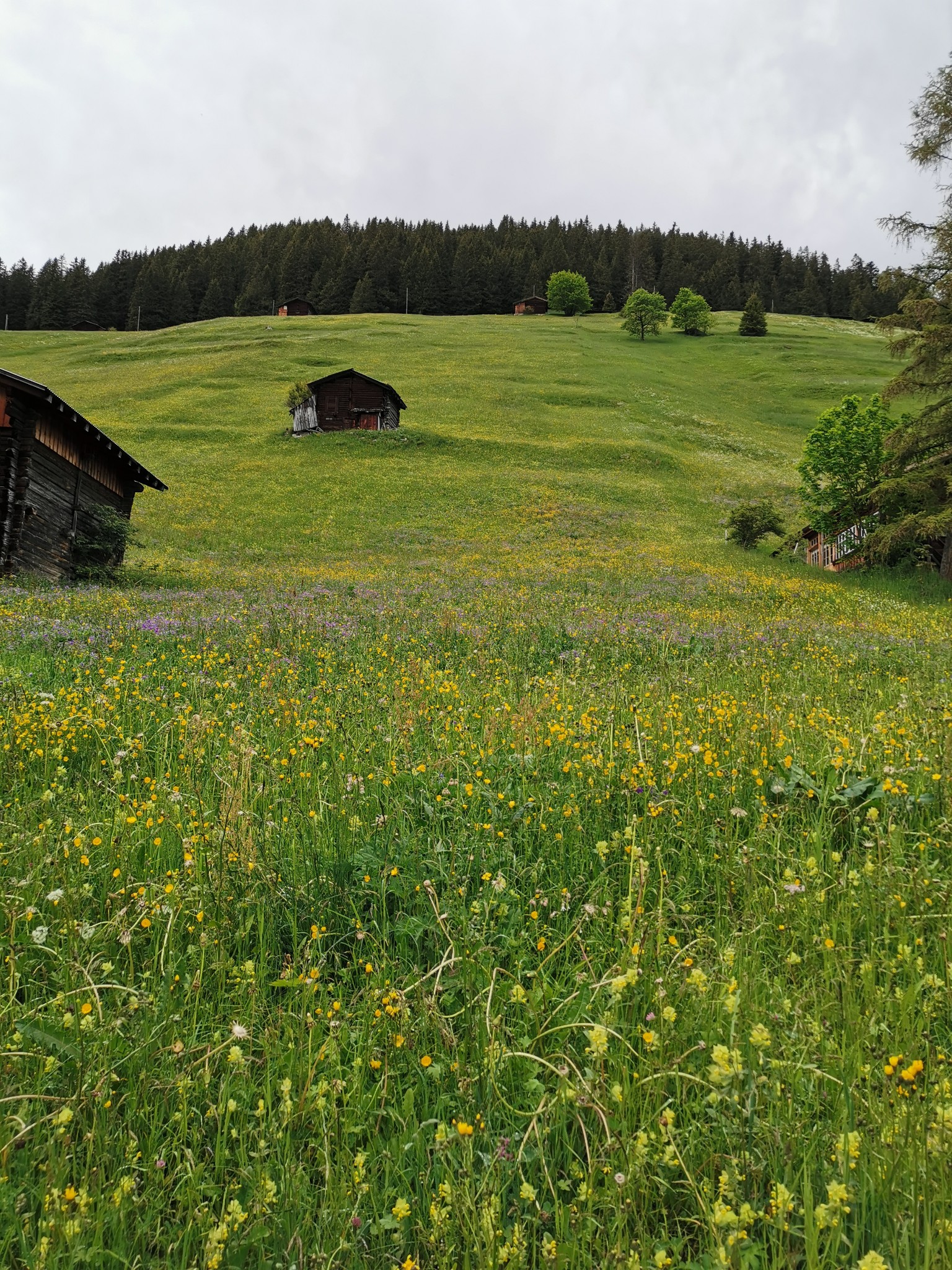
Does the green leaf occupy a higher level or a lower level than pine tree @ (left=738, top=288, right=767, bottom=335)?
lower

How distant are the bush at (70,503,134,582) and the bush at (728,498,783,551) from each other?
26.4m

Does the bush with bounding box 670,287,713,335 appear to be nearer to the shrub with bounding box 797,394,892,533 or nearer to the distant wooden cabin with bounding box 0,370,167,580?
the shrub with bounding box 797,394,892,533

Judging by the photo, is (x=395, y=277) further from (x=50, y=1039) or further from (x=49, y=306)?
(x=50, y=1039)

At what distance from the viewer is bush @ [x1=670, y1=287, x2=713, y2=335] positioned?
347ft

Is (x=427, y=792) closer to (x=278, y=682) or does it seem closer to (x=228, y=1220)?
(x=228, y=1220)

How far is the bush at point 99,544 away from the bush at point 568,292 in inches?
4736

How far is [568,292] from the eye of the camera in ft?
404

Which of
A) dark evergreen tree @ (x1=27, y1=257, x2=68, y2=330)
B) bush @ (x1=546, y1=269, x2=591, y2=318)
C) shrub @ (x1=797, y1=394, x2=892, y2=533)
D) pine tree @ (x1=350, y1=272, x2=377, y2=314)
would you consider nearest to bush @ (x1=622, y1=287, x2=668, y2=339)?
bush @ (x1=546, y1=269, x2=591, y2=318)

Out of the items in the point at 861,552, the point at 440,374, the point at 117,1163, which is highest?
the point at 440,374

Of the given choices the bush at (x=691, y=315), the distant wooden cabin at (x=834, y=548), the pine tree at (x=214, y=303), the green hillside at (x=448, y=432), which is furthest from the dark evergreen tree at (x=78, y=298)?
the distant wooden cabin at (x=834, y=548)

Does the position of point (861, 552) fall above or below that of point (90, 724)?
above

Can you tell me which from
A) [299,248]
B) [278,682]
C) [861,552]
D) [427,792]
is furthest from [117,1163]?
[299,248]

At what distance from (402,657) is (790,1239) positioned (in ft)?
24.5

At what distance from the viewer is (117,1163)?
6.89 feet
